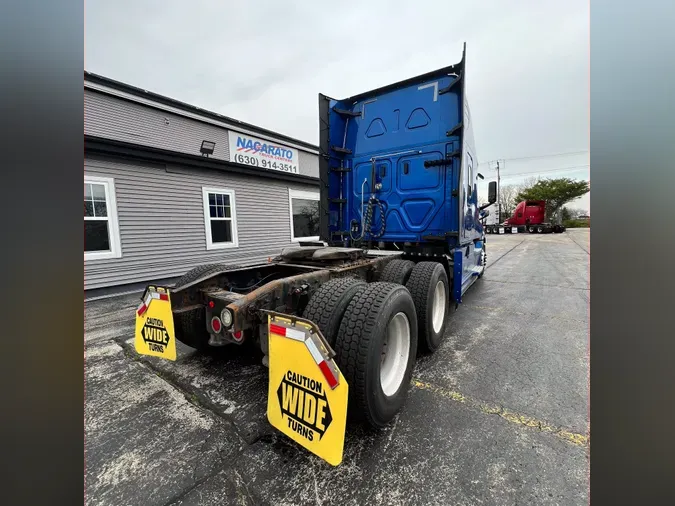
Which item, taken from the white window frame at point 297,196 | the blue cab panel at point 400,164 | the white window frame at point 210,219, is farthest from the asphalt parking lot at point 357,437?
the white window frame at point 297,196

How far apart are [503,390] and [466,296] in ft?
12.5

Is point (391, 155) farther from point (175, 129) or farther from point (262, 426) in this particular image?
point (175, 129)

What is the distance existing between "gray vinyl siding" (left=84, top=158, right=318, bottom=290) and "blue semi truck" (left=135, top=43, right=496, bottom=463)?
4.55 metres

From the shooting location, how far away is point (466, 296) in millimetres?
6367

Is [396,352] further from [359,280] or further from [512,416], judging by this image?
[512,416]

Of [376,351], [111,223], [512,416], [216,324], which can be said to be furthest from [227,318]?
[111,223]

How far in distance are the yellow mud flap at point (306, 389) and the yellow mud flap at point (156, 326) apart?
3.94 ft

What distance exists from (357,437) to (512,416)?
122 centimetres

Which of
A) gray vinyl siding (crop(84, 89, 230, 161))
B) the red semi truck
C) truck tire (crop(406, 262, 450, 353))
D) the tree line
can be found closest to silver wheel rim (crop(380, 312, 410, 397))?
truck tire (crop(406, 262, 450, 353))

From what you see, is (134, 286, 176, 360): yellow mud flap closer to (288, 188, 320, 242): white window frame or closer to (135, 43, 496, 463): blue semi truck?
(135, 43, 496, 463): blue semi truck

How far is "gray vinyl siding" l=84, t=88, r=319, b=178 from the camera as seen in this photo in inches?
284

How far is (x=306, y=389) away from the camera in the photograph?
68.8 inches
